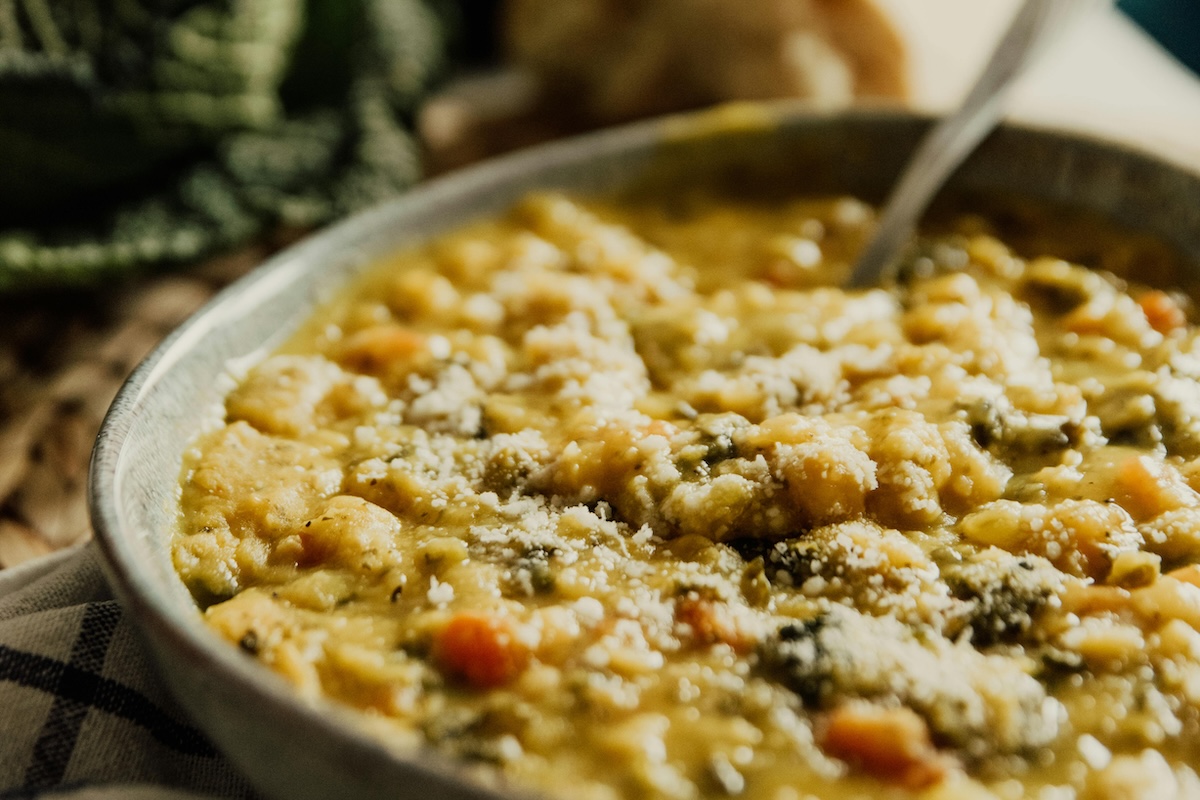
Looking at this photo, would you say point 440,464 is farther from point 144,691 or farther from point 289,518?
point 144,691

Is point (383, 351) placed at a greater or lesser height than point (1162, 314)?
lesser

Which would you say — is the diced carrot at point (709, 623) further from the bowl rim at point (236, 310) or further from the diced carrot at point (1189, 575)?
the diced carrot at point (1189, 575)

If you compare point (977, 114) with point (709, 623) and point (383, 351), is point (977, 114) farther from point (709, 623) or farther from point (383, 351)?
point (709, 623)

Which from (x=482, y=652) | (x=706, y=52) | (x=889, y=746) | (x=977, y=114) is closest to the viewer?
(x=889, y=746)

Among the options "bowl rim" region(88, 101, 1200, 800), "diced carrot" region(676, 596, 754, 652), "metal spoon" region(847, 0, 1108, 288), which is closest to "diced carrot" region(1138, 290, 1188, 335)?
"bowl rim" region(88, 101, 1200, 800)

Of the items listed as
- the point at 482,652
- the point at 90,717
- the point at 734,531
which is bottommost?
the point at 90,717

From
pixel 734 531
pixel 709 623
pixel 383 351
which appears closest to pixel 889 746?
pixel 709 623
